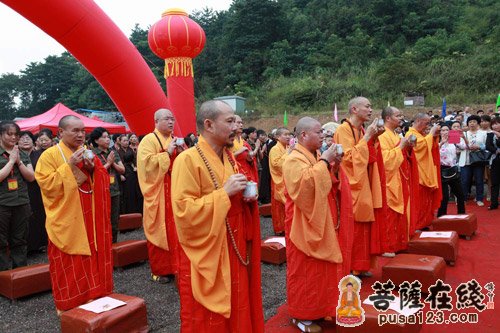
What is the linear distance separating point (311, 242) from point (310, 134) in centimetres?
85

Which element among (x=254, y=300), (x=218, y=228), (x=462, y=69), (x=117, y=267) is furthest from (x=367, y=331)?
(x=462, y=69)

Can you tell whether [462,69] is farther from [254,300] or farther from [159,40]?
[254,300]

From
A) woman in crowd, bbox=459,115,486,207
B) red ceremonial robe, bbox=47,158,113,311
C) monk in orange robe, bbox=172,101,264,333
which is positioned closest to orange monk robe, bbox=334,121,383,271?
monk in orange robe, bbox=172,101,264,333

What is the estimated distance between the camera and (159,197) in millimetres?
4539

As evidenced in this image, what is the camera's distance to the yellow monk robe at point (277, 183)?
651 cm

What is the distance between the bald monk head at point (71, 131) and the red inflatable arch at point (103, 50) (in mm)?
4387

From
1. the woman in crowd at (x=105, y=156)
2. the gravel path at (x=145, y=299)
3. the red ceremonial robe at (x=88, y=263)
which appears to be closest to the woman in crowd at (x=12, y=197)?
the gravel path at (x=145, y=299)

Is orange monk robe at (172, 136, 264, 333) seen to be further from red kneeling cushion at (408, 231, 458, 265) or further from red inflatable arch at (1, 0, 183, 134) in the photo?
red inflatable arch at (1, 0, 183, 134)

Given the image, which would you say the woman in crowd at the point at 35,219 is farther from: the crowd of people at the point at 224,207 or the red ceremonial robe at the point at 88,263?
the red ceremonial robe at the point at 88,263

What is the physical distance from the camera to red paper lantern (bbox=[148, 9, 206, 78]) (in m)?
11.9

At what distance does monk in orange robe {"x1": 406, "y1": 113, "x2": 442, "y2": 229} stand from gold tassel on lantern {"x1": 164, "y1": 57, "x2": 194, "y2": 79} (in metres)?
8.50

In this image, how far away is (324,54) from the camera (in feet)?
106

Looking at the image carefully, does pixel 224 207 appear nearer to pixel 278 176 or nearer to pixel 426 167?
pixel 278 176

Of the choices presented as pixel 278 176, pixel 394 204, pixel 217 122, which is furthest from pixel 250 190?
pixel 278 176
